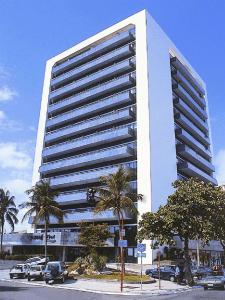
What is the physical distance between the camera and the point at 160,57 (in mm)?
76125

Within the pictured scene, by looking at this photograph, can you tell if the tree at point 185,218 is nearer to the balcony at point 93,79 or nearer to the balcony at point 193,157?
the balcony at point 193,157

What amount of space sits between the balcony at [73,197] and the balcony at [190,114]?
26.1 metres

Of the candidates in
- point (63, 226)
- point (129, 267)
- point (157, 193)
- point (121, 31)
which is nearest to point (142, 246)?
point (129, 267)

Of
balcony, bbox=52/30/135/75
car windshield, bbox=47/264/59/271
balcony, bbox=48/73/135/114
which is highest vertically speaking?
balcony, bbox=52/30/135/75

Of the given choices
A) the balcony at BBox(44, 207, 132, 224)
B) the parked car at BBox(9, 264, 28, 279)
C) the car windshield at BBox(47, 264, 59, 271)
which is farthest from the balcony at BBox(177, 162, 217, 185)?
the car windshield at BBox(47, 264, 59, 271)

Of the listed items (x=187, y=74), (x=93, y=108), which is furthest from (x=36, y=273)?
(x=187, y=74)

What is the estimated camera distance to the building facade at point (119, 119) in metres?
65.8

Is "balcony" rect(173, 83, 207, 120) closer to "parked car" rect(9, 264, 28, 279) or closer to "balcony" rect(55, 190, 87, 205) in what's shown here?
"balcony" rect(55, 190, 87, 205)

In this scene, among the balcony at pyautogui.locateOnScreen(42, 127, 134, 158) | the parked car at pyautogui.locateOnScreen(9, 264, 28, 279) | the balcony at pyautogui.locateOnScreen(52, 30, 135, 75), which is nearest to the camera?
the parked car at pyautogui.locateOnScreen(9, 264, 28, 279)

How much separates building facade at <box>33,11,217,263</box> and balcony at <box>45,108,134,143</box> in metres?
0.19

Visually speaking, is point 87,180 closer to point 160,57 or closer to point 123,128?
point 123,128

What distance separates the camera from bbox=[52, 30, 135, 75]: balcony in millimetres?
76438

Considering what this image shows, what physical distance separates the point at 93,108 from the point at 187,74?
81.6 feet

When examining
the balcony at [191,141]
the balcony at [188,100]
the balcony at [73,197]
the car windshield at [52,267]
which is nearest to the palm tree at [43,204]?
the balcony at [73,197]
